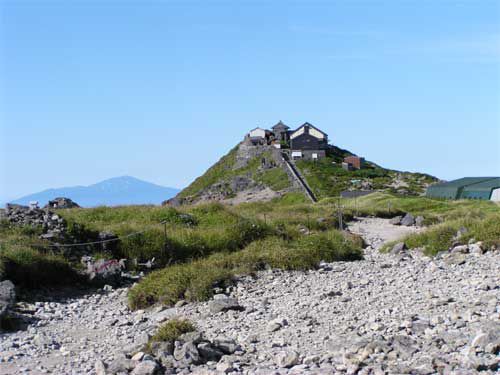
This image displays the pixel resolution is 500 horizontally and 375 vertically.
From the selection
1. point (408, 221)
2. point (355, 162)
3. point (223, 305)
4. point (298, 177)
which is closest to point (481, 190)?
point (298, 177)

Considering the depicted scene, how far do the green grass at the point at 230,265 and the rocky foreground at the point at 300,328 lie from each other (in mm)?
443

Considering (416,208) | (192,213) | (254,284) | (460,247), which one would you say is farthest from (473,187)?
(254,284)

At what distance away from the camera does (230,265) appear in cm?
1697

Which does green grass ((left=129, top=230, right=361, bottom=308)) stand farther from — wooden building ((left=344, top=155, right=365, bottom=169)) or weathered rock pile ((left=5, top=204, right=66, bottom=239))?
wooden building ((left=344, top=155, right=365, bottom=169))

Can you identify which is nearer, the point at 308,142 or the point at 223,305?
the point at 223,305

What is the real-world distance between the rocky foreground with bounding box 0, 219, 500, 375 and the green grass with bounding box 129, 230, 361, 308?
44 centimetres

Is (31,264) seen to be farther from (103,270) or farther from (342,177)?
(342,177)

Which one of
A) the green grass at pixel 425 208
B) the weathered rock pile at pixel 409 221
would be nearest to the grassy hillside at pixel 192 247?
the weathered rock pile at pixel 409 221

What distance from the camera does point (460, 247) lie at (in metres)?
18.3

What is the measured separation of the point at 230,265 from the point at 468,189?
45.0 m

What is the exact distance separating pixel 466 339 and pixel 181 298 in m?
6.67

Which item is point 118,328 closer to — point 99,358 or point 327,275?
point 99,358

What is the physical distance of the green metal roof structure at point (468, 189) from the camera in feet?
183

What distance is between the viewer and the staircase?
63.8 metres
